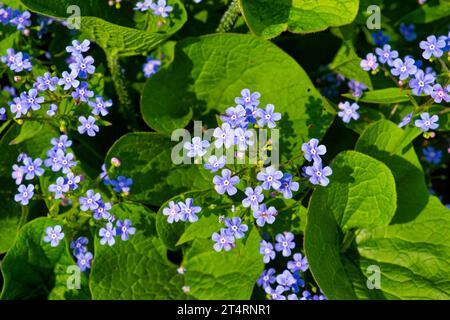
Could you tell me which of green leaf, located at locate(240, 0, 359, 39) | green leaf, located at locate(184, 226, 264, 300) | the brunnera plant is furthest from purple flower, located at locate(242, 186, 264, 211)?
green leaf, located at locate(240, 0, 359, 39)

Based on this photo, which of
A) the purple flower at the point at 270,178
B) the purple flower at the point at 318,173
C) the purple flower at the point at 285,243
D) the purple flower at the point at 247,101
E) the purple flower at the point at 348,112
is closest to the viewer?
the purple flower at the point at 270,178

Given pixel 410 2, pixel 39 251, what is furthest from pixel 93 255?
pixel 410 2

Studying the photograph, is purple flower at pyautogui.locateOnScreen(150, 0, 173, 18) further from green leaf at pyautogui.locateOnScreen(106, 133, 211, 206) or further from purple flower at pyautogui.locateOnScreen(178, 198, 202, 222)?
purple flower at pyautogui.locateOnScreen(178, 198, 202, 222)

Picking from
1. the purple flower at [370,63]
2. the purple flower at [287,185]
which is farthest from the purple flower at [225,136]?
the purple flower at [370,63]

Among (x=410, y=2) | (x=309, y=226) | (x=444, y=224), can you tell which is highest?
(x=410, y=2)

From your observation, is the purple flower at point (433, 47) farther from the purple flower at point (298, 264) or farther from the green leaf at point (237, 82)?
the purple flower at point (298, 264)

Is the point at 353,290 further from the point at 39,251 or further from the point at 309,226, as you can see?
the point at 39,251
